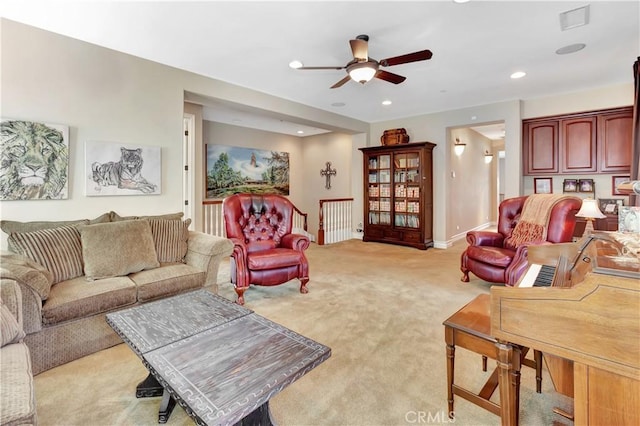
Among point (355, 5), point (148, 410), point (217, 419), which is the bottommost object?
point (148, 410)

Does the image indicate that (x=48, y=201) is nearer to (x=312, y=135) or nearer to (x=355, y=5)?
(x=355, y=5)

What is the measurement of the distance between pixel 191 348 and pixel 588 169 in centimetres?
566

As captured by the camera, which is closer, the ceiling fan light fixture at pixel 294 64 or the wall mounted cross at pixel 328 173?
the ceiling fan light fixture at pixel 294 64

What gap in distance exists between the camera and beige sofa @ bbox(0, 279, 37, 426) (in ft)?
3.31

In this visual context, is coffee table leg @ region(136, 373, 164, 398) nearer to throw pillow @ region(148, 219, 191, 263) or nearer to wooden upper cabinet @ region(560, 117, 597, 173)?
throw pillow @ region(148, 219, 191, 263)

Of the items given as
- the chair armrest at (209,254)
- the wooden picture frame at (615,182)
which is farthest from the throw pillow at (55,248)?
the wooden picture frame at (615,182)

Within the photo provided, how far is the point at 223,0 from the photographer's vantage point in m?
2.36

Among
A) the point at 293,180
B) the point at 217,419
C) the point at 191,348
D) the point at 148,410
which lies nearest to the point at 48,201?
the point at 148,410

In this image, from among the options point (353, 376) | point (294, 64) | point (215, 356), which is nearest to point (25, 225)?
point (215, 356)

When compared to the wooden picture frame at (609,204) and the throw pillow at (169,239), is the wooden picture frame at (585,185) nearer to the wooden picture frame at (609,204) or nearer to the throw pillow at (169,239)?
the wooden picture frame at (609,204)

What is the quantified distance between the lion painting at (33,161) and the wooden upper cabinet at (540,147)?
6200 millimetres

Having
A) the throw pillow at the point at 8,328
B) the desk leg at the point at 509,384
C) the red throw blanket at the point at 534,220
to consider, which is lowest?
the desk leg at the point at 509,384

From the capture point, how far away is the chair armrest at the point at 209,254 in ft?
9.52

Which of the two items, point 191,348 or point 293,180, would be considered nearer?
point 191,348
